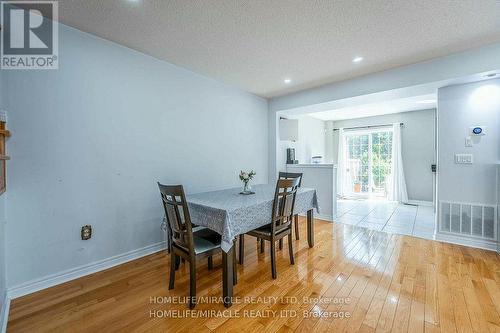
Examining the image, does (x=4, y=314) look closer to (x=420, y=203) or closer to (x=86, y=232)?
(x=86, y=232)

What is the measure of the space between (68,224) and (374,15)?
138 inches

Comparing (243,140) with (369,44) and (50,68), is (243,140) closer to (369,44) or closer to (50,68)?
(369,44)

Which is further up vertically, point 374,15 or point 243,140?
point 374,15

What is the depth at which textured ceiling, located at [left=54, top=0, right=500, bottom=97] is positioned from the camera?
6.01ft

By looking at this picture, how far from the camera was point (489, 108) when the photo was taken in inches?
107

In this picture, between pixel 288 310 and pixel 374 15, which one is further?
pixel 374 15

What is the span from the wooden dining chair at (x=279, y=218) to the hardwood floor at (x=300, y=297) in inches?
13.5

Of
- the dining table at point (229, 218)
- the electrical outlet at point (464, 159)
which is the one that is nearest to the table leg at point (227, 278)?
the dining table at point (229, 218)

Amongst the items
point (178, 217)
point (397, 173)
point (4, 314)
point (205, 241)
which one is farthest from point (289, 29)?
point (397, 173)

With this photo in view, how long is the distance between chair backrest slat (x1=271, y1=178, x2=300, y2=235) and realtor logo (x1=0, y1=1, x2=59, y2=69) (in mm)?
2453

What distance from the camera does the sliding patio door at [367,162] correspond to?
20.0ft

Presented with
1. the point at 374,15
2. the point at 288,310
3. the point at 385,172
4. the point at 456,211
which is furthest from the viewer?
the point at 385,172

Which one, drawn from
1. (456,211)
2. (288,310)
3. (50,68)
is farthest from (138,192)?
(456,211)

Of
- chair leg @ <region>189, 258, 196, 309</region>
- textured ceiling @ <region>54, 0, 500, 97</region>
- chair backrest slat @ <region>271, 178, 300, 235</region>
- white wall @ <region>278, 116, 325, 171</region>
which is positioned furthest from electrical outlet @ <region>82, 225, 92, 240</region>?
white wall @ <region>278, 116, 325, 171</region>
